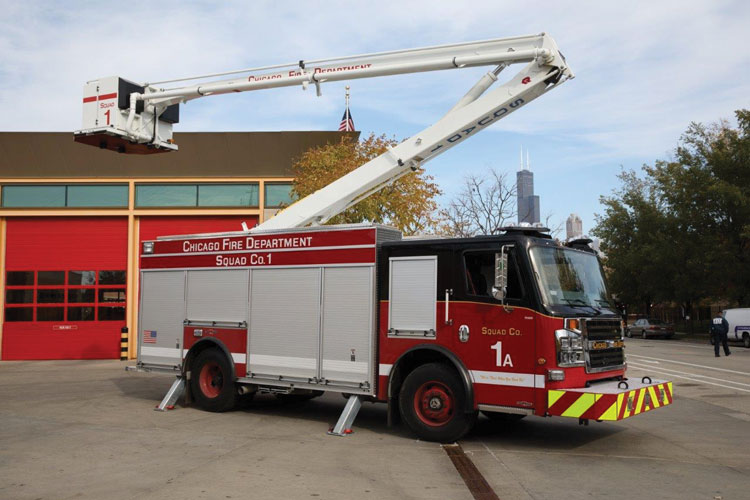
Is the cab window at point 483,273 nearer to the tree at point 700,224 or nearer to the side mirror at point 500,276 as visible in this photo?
the side mirror at point 500,276

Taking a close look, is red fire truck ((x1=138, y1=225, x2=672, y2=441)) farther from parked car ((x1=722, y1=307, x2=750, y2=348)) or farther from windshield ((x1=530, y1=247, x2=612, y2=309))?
parked car ((x1=722, y1=307, x2=750, y2=348))

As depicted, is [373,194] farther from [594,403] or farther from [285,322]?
[594,403]

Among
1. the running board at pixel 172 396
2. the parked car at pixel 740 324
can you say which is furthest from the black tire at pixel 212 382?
the parked car at pixel 740 324

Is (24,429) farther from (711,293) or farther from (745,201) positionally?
(711,293)

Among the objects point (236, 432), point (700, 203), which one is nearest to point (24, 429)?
point (236, 432)

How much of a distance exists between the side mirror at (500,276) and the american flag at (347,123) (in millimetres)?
16510

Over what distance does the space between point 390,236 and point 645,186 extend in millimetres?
50619

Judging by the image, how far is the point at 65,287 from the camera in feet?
77.3

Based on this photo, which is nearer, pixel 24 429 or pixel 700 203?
pixel 24 429

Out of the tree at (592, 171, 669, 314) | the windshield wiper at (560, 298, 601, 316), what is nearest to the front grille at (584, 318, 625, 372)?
the windshield wiper at (560, 298, 601, 316)

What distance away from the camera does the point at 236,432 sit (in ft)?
31.4

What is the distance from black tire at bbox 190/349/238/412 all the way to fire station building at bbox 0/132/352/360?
12.4 meters

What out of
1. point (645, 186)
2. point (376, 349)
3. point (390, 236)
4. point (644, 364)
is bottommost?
point (644, 364)

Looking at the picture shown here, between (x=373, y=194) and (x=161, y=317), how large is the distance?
324 inches
